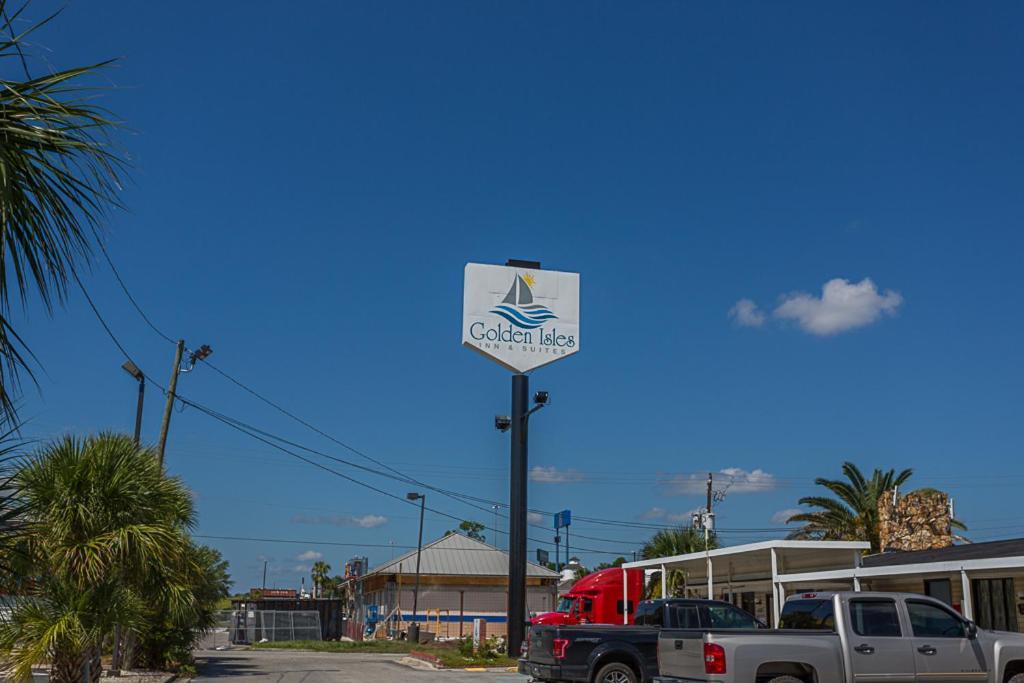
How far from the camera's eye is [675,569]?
3706cm

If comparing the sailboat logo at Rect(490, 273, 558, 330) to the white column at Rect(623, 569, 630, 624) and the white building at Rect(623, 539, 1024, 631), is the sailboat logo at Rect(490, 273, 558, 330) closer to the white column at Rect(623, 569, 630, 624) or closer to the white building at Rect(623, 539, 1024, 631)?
the white building at Rect(623, 539, 1024, 631)

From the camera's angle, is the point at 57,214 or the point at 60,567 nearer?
the point at 57,214

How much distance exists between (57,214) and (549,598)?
186ft

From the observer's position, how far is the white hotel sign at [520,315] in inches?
1515

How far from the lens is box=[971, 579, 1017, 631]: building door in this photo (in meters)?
22.3

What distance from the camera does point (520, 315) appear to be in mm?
39250

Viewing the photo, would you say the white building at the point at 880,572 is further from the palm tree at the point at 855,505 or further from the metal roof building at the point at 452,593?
the metal roof building at the point at 452,593

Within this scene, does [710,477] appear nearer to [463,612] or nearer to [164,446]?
[463,612]

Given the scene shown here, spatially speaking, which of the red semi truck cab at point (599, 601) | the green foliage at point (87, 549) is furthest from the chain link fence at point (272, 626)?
the green foliage at point (87, 549)

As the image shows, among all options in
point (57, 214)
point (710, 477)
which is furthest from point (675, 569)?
point (57, 214)

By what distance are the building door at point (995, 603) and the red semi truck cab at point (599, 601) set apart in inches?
406

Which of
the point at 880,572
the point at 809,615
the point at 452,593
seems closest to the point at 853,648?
the point at 809,615

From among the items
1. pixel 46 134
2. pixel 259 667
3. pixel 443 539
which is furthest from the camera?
pixel 443 539

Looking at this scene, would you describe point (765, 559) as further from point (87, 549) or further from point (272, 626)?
point (272, 626)
